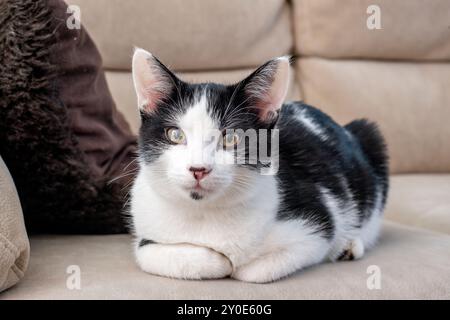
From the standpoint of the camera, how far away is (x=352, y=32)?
2.12 meters

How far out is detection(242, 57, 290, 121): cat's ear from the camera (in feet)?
3.46

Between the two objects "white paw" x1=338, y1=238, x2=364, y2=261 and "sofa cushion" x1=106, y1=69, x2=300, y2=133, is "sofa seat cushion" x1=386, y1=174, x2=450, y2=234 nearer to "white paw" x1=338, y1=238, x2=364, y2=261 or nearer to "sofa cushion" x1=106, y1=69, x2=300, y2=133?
"white paw" x1=338, y1=238, x2=364, y2=261

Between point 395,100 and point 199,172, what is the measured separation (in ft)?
4.55

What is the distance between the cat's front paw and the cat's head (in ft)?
0.34

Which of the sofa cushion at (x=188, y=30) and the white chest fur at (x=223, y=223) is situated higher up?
the sofa cushion at (x=188, y=30)

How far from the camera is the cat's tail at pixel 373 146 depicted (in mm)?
1568

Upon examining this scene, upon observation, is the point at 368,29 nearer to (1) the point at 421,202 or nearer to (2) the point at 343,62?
(2) the point at 343,62

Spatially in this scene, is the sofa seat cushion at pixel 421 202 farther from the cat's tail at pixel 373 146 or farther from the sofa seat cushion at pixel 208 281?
the sofa seat cushion at pixel 208 281

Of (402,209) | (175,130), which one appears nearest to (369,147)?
(402,209)

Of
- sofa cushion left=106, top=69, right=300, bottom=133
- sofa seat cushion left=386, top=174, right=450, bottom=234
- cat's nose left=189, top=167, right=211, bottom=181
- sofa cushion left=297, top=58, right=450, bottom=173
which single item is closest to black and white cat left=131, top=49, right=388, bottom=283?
cat's nose left=189, top=167, right=211, bottom=181

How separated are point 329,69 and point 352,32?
0.50 feet

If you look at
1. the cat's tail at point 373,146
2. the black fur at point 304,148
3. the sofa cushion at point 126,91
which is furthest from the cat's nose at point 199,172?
the sofa cushion at point 126,91

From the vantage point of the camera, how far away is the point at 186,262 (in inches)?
41.1

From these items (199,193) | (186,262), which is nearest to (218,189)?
(199,193)
